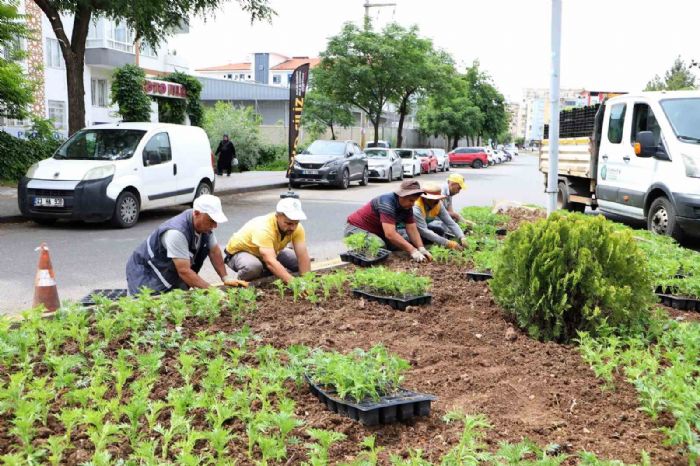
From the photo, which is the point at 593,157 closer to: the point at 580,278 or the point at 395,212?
the point at 395,212

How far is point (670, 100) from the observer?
10.4m

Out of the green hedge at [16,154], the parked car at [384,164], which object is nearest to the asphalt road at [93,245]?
the green hedge at [16,154]

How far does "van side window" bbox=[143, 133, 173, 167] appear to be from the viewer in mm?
12633

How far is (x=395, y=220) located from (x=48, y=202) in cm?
706

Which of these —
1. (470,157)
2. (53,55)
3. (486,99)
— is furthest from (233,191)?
(486,99)

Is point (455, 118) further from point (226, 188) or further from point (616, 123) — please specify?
point (616, 123)

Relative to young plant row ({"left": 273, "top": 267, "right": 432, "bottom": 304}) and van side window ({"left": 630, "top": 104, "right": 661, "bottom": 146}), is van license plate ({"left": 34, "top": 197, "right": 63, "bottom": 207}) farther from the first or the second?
van side window ({"left": 630, "top": 104, "right": 661, "bottom": 146})

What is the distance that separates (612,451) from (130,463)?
6.66 ft

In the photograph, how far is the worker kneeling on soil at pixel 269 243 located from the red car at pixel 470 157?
1831 inches

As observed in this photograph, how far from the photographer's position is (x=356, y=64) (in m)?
34.9

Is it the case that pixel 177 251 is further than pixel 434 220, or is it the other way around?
pixel 434 220

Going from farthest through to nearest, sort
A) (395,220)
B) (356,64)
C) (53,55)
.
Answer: (356,64), (53,55), (395,220)

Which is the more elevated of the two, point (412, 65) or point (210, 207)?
point (412, 65)

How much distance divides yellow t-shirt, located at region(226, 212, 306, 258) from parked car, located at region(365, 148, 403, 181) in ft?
68.7
